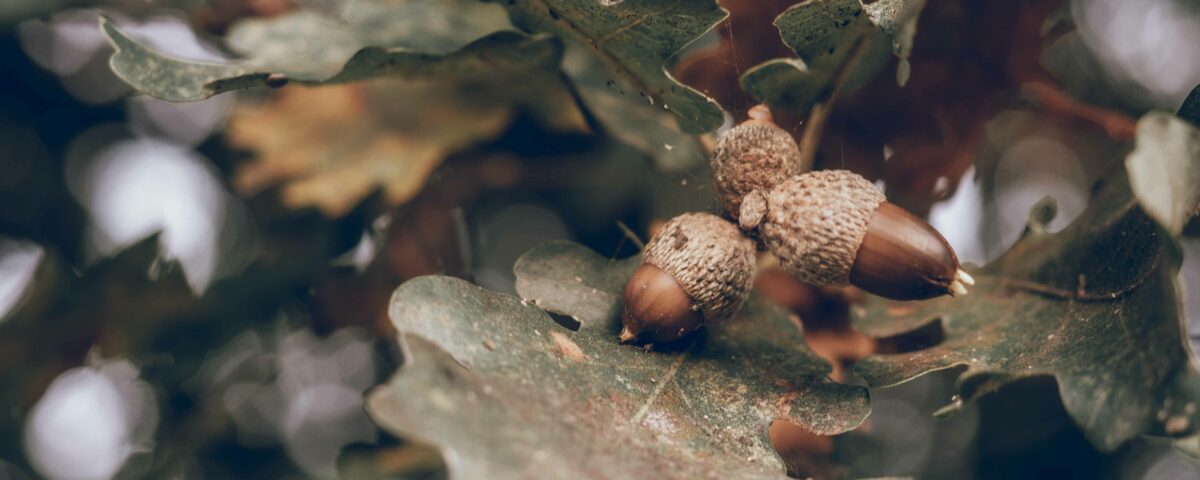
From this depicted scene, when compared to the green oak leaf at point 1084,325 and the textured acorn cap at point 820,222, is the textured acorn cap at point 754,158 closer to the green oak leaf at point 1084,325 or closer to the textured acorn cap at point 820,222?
the textured acorn cap at point 820,222

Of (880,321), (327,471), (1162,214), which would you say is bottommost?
(327,471)

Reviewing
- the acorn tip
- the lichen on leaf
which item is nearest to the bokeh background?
the lichen on leaf

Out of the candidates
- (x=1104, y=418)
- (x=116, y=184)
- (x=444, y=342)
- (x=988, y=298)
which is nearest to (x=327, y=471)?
(x=116, y=184)

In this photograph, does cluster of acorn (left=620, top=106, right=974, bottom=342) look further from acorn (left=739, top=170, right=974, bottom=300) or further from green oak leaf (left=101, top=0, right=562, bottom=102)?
green oak leaf (left=101, top=0, right=562, bottom=102)

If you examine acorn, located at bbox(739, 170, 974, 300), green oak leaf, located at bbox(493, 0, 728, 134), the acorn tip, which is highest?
green oak leaf, located at bbox(493, 0, 728, 134)

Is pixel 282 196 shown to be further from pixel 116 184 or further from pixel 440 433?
pixel 440 433

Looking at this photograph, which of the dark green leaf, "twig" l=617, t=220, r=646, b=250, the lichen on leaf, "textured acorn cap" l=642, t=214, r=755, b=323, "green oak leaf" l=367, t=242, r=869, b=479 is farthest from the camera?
the lichen on leaf

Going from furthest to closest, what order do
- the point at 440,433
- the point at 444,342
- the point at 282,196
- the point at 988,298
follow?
the point at 282,196 < the point at 988,298 < the point at 444,342 < the point at 440,433

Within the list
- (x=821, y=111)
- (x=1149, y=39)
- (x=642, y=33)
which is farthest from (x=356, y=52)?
(x=1149, y=39)
